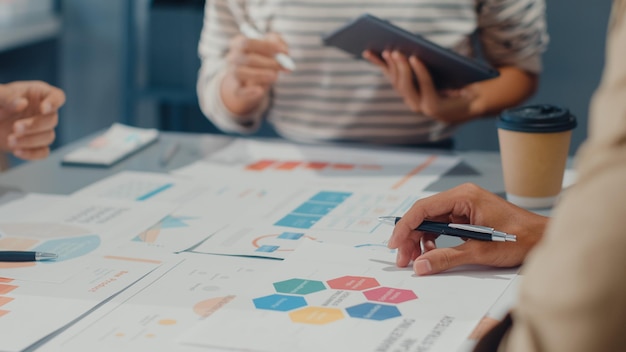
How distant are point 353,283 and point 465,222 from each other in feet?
0.61

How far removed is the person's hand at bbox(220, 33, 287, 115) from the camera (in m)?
1.69

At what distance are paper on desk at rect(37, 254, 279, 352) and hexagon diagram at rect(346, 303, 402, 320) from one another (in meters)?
0.14

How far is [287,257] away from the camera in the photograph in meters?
1.12

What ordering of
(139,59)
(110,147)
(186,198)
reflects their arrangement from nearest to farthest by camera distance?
(186,198) < (110,147) < (139,59)

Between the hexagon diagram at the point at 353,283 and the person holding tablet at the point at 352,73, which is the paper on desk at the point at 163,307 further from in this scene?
the person holding tablet at the point at 352,73

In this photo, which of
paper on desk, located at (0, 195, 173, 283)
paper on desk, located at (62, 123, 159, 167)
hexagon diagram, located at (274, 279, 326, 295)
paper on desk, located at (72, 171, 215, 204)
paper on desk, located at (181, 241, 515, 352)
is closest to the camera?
paper on desk, located at (181, 241, 515, 352)

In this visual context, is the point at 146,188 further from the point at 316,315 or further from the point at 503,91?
the point at 503,91

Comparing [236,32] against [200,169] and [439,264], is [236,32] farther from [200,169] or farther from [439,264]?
[439,264]

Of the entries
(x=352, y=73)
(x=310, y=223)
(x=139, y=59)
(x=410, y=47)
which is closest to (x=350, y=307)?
(x=310, y=223)

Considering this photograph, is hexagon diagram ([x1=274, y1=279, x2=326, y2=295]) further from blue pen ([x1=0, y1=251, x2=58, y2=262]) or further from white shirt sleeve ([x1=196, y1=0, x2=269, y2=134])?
white shirt sleeve ([x1=196, y1=0, x2=269, y2=134])

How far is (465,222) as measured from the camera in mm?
1126

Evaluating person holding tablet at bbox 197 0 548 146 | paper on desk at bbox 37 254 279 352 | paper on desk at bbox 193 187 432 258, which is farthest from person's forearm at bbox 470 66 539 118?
paper on desk at bbox 37 254 279 352

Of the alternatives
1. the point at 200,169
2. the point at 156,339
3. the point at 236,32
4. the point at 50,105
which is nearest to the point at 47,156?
the point at 50,105

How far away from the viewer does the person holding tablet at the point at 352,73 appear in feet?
5.95
